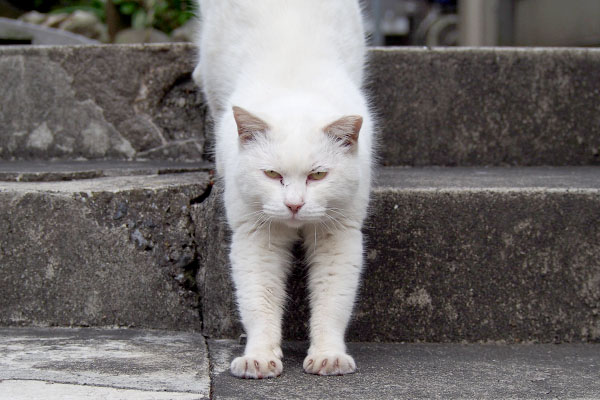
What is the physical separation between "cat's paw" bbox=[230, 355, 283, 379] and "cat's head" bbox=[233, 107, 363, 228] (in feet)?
1.25

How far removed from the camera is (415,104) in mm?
3234

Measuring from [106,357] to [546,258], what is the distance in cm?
142

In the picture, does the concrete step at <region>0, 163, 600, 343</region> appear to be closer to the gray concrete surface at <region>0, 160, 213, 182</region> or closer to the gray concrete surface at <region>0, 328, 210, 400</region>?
the gray concrete surface at <region>0, 328, 210, 400</region>

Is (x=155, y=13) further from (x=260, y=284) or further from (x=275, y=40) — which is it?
(x=260, y=284)

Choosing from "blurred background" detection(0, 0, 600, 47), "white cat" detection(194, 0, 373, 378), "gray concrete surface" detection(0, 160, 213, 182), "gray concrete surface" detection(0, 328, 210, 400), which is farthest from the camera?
"blurred background" detection(0, 0, 600, 47)

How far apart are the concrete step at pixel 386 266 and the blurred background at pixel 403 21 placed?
1.40 meters

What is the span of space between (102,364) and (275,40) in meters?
1.23

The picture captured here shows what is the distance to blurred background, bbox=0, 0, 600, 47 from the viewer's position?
16.1 ft

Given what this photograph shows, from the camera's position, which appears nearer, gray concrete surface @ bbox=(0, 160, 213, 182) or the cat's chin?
the cat's chin

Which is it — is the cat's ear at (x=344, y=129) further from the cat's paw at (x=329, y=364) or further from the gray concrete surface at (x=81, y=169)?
the gray concrete surface at (x=81, y=169)

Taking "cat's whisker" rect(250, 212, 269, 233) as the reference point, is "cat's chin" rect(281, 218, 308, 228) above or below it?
above

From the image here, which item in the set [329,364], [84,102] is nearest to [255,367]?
[329,364]

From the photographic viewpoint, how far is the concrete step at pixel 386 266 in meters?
2.41

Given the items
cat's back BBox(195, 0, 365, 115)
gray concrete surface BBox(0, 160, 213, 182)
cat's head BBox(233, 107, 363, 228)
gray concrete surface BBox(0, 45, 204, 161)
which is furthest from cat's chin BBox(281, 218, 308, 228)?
gray concrete surface BBox(0, 45, 204, 161)
